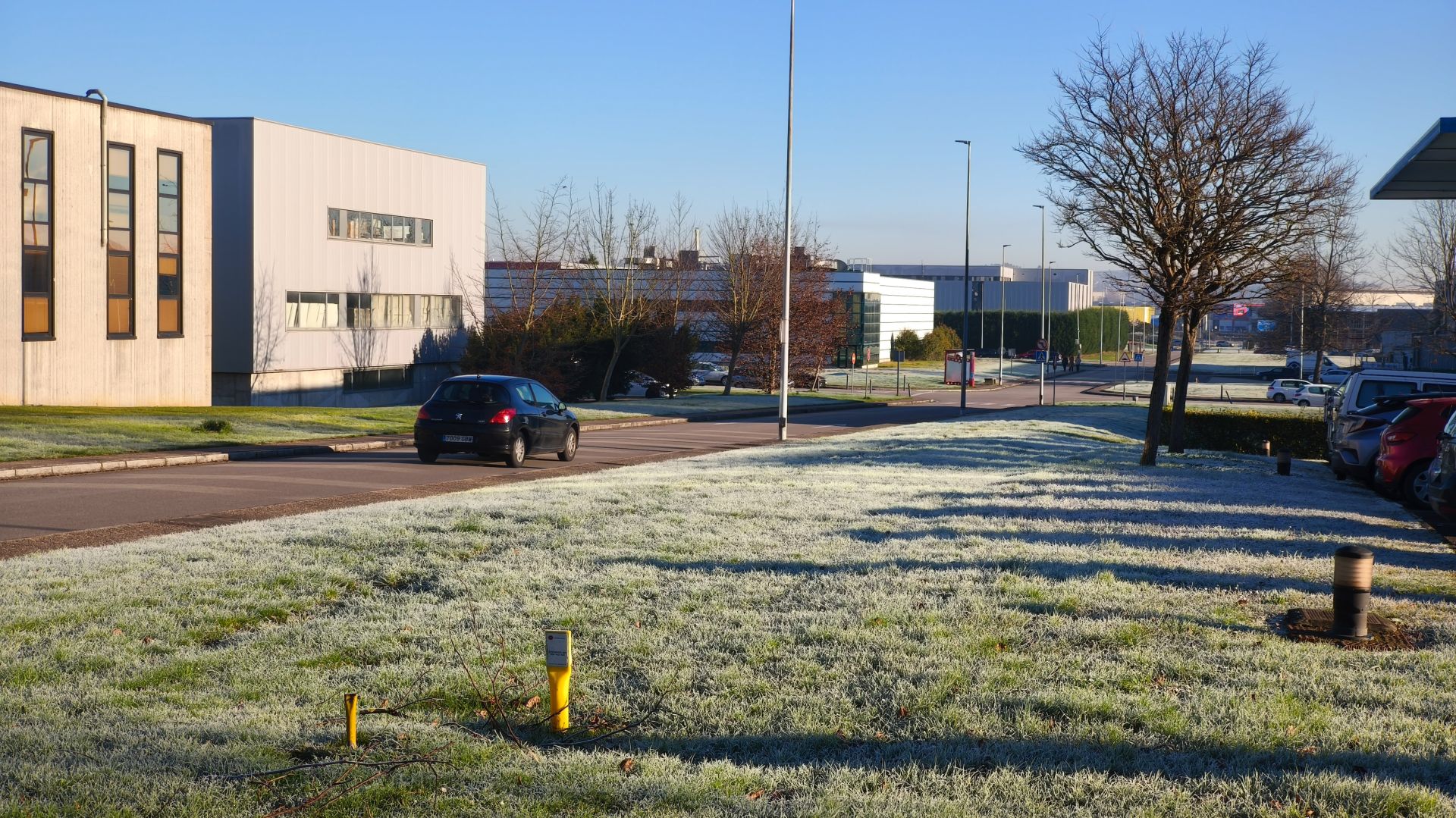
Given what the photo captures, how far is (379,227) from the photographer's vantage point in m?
52.2

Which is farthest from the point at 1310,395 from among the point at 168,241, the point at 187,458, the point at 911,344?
the point at 187,458

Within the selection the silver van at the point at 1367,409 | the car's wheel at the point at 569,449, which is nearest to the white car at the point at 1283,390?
the silver van at the point at 1367,409

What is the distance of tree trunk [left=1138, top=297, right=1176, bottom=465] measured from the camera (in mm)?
21891

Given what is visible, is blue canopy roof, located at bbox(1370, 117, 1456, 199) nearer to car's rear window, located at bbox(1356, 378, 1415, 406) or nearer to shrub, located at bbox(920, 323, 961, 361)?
car's rear window, located at bbox(1356, 378, 1415, 406)

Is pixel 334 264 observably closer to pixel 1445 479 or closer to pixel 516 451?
pixel 516 451

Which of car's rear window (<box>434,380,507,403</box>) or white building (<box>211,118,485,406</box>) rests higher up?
white building (<box>211,118,485,406</box>)

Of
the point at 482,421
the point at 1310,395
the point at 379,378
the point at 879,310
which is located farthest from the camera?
the point at 879,310

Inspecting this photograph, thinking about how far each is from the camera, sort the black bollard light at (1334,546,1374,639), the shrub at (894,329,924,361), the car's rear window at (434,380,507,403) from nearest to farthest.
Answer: the black bollard light at (1334,546,1374,639) < the car's rear window at (434,380,507,403) < the shrub at (894,329,924,361)

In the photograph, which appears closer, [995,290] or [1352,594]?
[1352,594]

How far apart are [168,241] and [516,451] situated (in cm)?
2123

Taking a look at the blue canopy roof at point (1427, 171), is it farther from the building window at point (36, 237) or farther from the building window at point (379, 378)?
the building window at point (379, 378)

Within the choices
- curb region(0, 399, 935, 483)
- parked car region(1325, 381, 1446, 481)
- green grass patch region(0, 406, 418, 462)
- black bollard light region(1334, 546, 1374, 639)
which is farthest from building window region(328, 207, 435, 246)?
black bollard light region(1334, 546, 1374, 639)

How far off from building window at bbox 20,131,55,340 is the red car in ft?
102

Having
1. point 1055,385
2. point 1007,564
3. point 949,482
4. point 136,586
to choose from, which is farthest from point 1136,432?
point 1055,385
